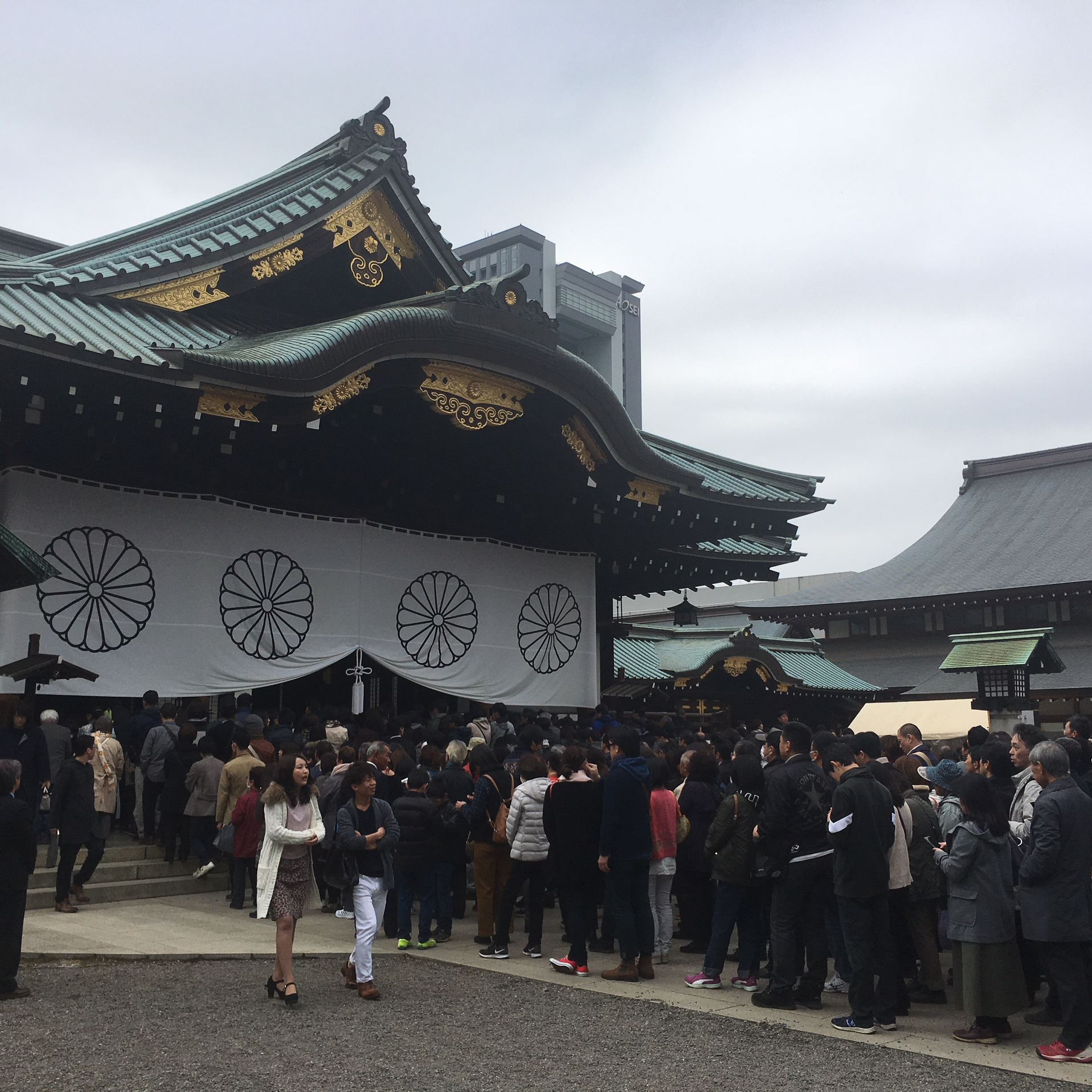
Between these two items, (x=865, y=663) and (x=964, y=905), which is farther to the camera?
(x=865, y=663)

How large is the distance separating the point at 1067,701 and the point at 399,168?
2032 centimetres

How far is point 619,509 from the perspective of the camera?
1516cm

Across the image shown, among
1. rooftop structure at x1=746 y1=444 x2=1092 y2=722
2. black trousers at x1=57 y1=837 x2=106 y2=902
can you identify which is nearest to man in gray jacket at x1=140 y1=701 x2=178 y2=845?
black trousers at x1=57 y1=837 x2=106 y2=902

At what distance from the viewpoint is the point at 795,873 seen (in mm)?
6477

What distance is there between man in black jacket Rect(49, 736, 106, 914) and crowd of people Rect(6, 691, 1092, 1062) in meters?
0.02

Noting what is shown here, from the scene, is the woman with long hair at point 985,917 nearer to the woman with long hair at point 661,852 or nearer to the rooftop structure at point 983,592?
the woman with long hair at point 661,852

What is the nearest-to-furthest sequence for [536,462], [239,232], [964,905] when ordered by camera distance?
[964,905]
[239,232]
[536,462]

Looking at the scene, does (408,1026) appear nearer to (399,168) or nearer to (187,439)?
(187,439)

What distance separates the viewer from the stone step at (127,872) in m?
9.48

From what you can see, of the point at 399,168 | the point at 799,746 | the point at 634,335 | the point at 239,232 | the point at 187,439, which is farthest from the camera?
the point at 634,335

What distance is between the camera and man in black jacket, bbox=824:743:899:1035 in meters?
6.04

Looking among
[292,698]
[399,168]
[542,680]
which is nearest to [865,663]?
[542,680]

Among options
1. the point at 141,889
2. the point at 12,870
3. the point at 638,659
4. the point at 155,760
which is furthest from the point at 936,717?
the point at 12,870

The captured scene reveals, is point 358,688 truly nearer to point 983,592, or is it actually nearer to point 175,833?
point 175,833
